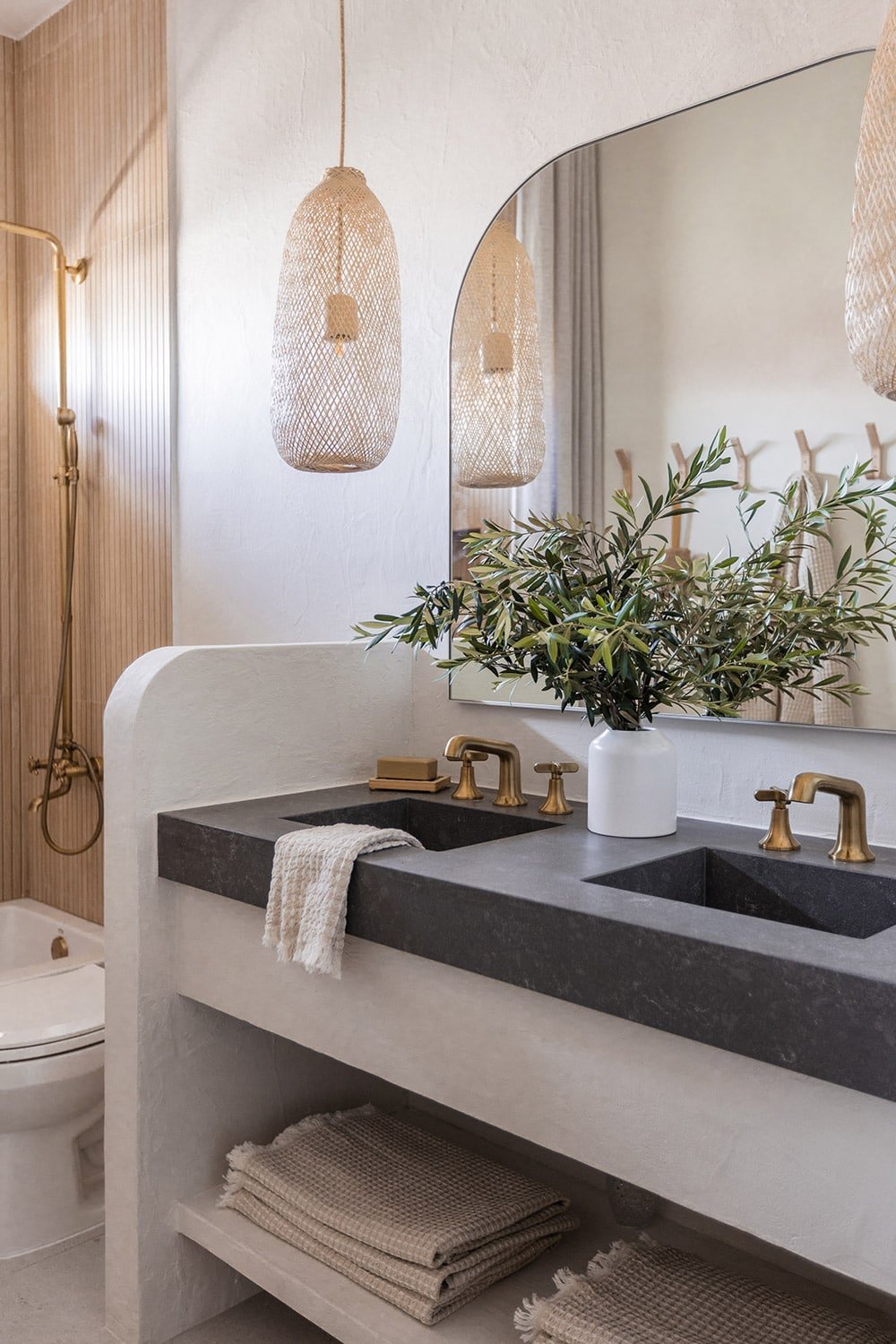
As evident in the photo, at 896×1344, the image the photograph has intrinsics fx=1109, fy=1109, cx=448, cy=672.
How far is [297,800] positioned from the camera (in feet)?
5.82

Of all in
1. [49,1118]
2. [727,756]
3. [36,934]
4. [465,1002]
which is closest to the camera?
[465,1002]

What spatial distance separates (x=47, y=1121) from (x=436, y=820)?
92 cm

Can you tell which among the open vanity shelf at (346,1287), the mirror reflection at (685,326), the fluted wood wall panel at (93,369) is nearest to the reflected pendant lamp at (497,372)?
the mirror reflection at (685,326)

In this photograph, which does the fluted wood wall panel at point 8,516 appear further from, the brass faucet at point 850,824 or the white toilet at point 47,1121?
the brass faucet at point 850,824

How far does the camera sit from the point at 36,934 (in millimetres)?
2980

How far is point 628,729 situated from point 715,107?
0.90 meters

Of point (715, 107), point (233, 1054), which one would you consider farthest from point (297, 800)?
point (715, 107)

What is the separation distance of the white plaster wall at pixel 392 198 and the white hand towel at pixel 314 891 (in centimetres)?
55

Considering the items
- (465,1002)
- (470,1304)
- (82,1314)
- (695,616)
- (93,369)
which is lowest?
(82,1314)

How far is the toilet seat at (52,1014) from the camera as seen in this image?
1.96 meters

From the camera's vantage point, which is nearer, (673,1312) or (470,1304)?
(673,1312)

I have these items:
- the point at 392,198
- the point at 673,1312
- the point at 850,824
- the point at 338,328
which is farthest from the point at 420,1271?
the point at 392,198

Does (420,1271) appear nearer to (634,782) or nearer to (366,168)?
(634,782)

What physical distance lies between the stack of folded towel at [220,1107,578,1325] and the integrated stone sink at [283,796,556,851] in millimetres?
479
